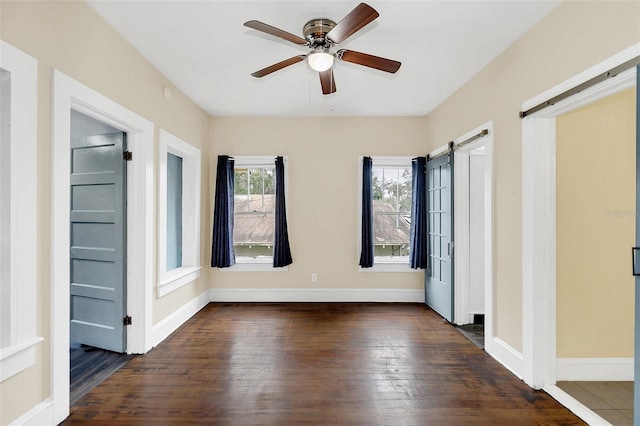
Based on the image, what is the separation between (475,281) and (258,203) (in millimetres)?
3115

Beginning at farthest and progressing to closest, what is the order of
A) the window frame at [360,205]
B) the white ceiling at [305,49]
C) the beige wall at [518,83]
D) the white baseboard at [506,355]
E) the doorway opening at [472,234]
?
the window frame at [360,205] < the doorway opening at [472,234] < the white baseboard at [506,355] < the white ceiling at [305,49] < the beige wall at [518,83]

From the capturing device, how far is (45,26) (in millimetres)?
1857

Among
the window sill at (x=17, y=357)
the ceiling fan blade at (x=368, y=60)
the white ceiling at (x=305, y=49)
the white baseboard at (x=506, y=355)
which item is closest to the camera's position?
the window sill at (x=17, y=357)

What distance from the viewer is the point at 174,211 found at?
408 cm

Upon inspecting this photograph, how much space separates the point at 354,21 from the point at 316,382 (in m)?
2.51

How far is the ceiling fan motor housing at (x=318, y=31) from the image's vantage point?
7.46 feet

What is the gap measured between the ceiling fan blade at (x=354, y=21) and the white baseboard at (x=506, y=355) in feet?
8.92

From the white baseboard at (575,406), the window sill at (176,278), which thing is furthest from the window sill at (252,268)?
the white baseboard at (575,406)

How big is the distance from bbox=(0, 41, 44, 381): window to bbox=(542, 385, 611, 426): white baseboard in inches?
131

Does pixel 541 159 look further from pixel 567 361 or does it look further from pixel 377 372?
pixel 377 372

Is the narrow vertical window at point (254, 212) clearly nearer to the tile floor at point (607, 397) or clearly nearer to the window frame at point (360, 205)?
the window frame at point (360, 205)

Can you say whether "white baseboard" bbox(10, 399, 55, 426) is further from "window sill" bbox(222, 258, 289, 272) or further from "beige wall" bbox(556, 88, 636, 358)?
"beige wall" bbox(556, 88, 636, 358)

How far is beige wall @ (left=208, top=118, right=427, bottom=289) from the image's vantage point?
4625 millimetres

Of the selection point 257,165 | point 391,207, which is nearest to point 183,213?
point 257,165
